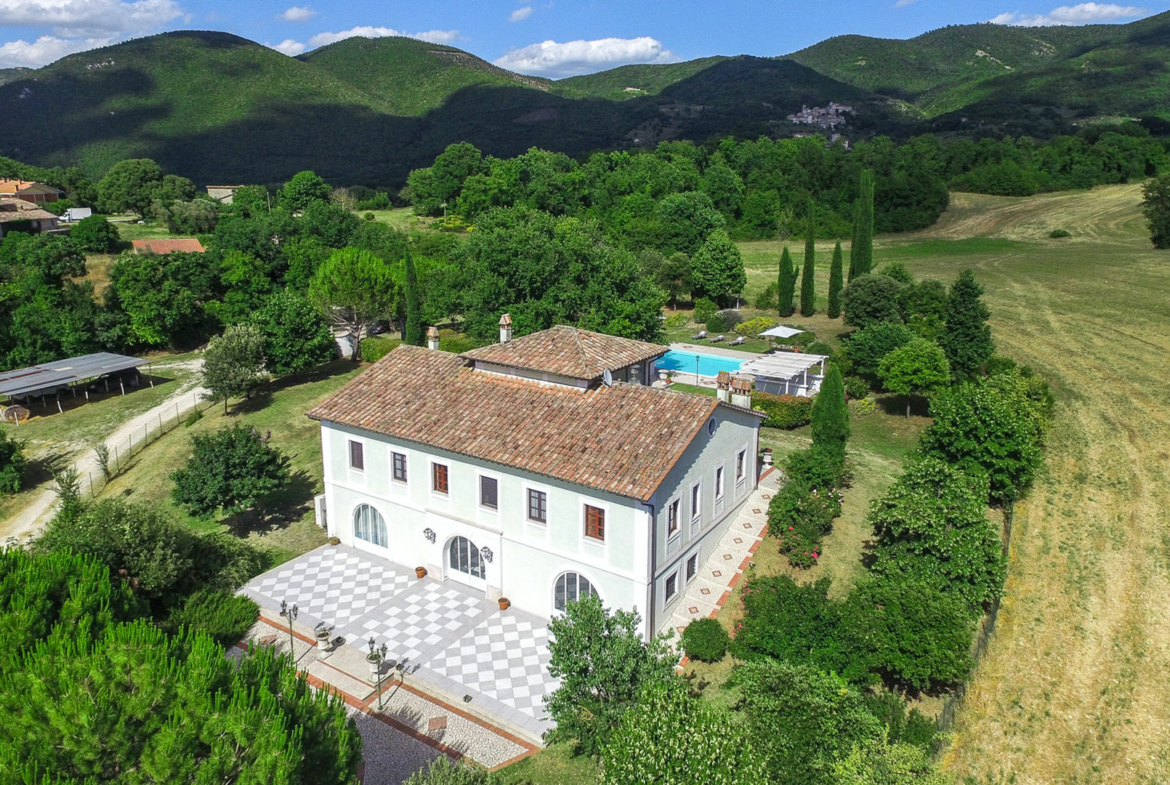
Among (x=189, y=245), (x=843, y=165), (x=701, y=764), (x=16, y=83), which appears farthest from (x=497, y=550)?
(x=16, y=83)

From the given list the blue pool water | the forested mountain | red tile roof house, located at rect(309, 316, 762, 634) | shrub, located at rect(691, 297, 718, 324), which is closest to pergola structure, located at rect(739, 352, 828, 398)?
the blue pool water

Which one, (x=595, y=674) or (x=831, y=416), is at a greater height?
(x=831, y=416)

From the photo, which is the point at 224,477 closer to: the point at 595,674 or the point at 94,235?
the point at 595,674

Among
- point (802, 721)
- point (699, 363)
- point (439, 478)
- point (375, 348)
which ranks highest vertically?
point (439, 478)

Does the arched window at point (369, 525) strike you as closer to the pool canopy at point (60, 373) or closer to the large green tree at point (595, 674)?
the large green tree at point (595, 674)

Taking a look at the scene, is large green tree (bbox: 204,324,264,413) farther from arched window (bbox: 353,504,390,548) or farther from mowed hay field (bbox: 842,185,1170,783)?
mowed hay field (bbox: 842,185,1170,783)

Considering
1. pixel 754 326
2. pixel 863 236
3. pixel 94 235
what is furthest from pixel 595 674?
pixel 94 235
